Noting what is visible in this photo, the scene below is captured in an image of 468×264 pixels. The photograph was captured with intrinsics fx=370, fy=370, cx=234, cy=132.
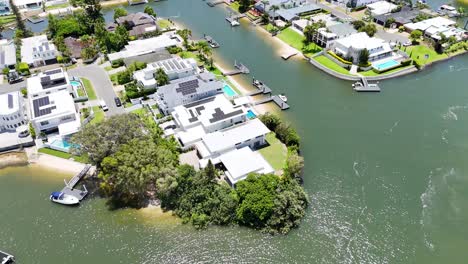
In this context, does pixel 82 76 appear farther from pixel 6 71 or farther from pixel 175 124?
pixel 175 124

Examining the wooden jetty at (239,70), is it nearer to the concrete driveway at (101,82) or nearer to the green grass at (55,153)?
the concrete driveway at (101,82)

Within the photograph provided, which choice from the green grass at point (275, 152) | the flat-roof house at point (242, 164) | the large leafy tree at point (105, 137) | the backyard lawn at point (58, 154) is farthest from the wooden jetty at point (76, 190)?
the green grass at point (275, 152)

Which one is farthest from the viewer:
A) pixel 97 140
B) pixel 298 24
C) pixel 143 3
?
pixel 143 3

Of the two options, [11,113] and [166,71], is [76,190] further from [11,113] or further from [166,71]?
[166,71]

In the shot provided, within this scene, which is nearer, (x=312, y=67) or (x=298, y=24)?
(x=312, y=67)

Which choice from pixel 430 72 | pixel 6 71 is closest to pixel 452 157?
pixel 430 72

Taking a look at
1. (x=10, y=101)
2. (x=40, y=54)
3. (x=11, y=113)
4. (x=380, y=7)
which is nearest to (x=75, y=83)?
(x=10, y=101)
